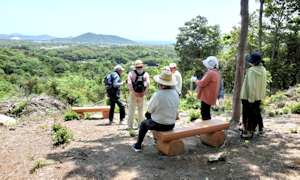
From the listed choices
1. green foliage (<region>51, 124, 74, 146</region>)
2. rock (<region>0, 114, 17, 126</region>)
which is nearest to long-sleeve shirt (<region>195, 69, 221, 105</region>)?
green foliage (<region>51, 124, 74, 146</region>)

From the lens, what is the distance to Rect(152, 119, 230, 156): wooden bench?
3574 millimetres

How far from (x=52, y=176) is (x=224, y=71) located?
925 inches

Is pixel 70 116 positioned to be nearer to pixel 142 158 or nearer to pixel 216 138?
pixel 142 158

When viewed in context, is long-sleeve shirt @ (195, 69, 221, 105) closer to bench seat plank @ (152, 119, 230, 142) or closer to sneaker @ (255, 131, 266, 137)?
bench seat plank @ (152, 119, 230, 142)

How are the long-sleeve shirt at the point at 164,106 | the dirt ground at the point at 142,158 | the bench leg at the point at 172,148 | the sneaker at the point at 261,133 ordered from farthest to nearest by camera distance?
1. the sneaker at the point at 261,133
2. the bench leg at the point at 172,148
3. the long-sleeve shirt at the point at 164,106
4. the dirt ground at the point at 142,158

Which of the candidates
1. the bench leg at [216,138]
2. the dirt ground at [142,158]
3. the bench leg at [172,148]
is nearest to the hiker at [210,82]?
the bench leg at [216,138]

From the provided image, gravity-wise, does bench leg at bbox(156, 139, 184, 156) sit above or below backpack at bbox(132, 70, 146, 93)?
below

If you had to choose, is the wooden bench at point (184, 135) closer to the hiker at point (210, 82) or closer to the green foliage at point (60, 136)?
the hiker at point (210, 82)

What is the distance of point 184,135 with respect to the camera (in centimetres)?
366

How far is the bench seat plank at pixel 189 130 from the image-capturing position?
11.6ft

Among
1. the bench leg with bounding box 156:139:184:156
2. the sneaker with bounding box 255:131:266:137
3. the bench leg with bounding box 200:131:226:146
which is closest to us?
the bench leg with bounding box 156:139:184:156

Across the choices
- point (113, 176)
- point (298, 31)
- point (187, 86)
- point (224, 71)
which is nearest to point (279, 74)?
point (298, 31)

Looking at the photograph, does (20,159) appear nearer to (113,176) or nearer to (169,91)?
(113,176)

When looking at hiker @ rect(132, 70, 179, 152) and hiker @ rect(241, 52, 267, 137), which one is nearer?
hiker @ rect(132, 70, 179, 152)
